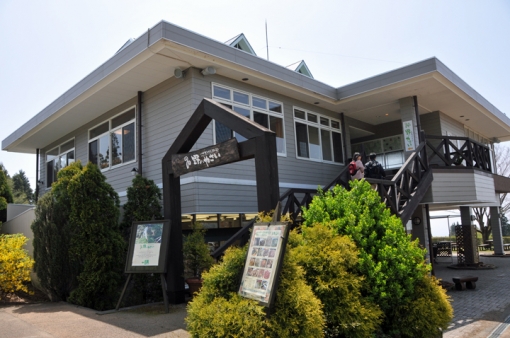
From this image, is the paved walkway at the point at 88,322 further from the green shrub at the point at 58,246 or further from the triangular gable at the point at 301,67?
the triangular gable at the point at 301,67

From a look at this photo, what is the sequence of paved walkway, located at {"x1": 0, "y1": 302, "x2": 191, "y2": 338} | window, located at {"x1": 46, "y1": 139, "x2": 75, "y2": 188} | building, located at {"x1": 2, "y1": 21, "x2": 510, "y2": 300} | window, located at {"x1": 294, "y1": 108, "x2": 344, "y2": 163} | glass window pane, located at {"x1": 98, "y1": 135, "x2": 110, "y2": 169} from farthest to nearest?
window, located at {"x1": 46, "y1": 139, "x2": 75, "y2": 188} < glass window pane, located at {"x1": 98, "y1": 135, "x2": 110, "y2": 169} < window, located at {"x1": 294, "y1": 108, "x2": 344, "y2": 163} < building, located at {"x1": 2, "y1": 21, "x2": 510, "y2": 300} < paved walkway, located at {"x1": 0, "y1": 302, "x2": 191, "y2": 338}

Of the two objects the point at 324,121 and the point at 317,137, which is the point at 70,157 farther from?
the point at 324,121

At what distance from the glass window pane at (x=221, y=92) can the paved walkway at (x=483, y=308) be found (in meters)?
6.97

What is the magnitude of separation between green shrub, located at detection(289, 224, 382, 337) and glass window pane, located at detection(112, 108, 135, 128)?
8159 millimetres

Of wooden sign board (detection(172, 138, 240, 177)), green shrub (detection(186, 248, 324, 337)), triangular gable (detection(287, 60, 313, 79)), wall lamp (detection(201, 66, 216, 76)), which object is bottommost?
green shrub (detection(186, 248, 324, 337))

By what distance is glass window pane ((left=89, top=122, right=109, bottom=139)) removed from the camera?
43.0 ft

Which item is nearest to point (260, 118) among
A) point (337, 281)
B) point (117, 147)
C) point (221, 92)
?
point (221, 92)

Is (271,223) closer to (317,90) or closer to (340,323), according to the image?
(340,323)

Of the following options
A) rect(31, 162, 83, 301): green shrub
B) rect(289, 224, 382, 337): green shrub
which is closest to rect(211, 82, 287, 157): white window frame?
rect(31, 162, 83, 301): green shrub

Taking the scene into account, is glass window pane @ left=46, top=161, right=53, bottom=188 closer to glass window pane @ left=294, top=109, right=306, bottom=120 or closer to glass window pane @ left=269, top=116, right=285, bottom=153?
glass window pane @ left=269, top=116, right=285, bottom=153

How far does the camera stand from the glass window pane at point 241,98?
10.9 metres

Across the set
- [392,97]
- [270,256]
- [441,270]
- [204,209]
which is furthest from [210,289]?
[441,270]

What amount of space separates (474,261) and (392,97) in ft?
25.2

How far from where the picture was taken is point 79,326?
6453 mm
